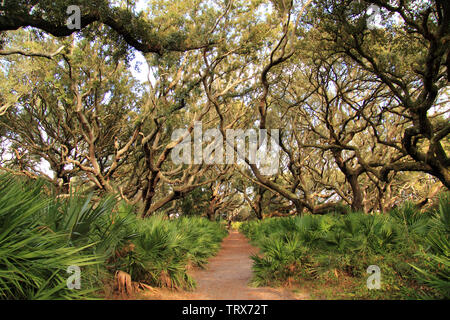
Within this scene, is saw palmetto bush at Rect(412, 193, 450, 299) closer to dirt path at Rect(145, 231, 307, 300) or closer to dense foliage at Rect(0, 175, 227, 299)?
dirt path at Rect(145, 231, 307, 300)

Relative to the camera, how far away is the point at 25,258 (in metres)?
2.69

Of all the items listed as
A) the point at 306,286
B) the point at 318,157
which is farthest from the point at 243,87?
the point at 306,286

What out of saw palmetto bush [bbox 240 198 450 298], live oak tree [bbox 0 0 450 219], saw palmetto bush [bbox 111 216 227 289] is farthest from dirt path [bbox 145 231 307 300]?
live oak tree [bbox 0 0 450 219]

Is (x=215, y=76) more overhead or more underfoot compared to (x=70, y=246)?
more overhead

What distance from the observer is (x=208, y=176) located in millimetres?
29672

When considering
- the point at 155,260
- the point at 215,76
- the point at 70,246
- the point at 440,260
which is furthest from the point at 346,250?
the point at 215,76

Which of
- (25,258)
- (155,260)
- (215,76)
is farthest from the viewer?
(215,76)

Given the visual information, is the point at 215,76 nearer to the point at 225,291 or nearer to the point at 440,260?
the point at 225,291

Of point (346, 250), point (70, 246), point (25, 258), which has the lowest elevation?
point (346, 250)

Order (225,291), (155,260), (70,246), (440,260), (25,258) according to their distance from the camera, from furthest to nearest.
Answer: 1. (225,291)
2. (155,260)
3. (70,246)
4. (440,260)
5. (25,258)

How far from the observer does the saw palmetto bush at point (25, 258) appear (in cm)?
255

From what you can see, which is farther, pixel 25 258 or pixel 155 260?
pixel 155 260

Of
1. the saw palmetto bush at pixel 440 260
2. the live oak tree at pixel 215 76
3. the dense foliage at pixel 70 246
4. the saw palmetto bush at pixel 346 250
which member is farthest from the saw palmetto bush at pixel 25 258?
the saw palmetto bush at pixel 346 250

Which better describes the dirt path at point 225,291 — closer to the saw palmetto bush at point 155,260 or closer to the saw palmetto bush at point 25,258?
the saw palmetto bush at point 155,260
